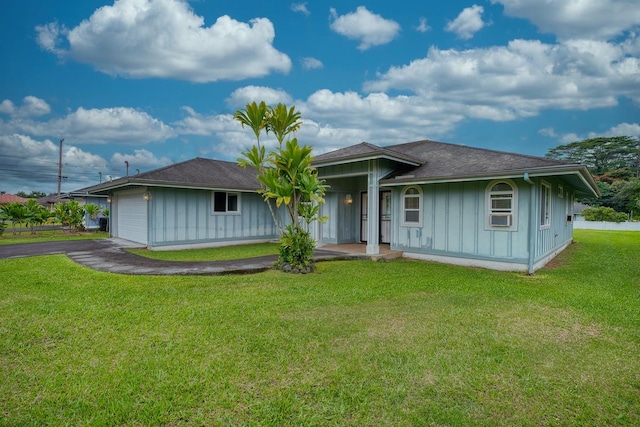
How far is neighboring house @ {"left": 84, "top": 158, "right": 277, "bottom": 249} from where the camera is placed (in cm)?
1145

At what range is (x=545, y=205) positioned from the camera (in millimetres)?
9484

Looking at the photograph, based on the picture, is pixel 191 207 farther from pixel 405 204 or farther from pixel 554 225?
pixel 554 225

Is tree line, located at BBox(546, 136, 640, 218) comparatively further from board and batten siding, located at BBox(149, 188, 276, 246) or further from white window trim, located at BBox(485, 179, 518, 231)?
board and batten siding, located at BBox(149, 188, 276, 246)

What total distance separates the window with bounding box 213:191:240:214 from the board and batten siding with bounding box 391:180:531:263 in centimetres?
677

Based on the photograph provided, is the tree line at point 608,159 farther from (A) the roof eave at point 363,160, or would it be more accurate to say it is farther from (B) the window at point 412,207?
(A) the roof eave at point 363,160

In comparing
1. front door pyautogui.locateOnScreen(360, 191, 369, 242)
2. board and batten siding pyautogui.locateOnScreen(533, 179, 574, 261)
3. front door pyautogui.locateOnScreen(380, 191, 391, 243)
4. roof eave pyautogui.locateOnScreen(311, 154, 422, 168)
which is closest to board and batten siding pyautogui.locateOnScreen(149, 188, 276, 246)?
front door pyautogui.locateOnScreen(360, 191, 369, 242)

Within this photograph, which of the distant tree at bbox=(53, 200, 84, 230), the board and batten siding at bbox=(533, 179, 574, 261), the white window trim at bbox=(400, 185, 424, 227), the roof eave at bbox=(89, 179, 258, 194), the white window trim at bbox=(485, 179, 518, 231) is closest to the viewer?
the white window trim at bbox=(485, 179, 518, 231)

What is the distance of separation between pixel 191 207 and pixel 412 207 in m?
8.17

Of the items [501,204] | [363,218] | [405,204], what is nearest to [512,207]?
[501,204]

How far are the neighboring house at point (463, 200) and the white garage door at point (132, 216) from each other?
23.3ft

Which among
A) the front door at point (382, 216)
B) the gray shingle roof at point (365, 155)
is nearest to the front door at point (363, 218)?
the front door at point (382, 216)

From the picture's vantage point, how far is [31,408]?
8.00ft

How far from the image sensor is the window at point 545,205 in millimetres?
9015

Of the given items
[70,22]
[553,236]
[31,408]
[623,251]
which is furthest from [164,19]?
[623,251]
